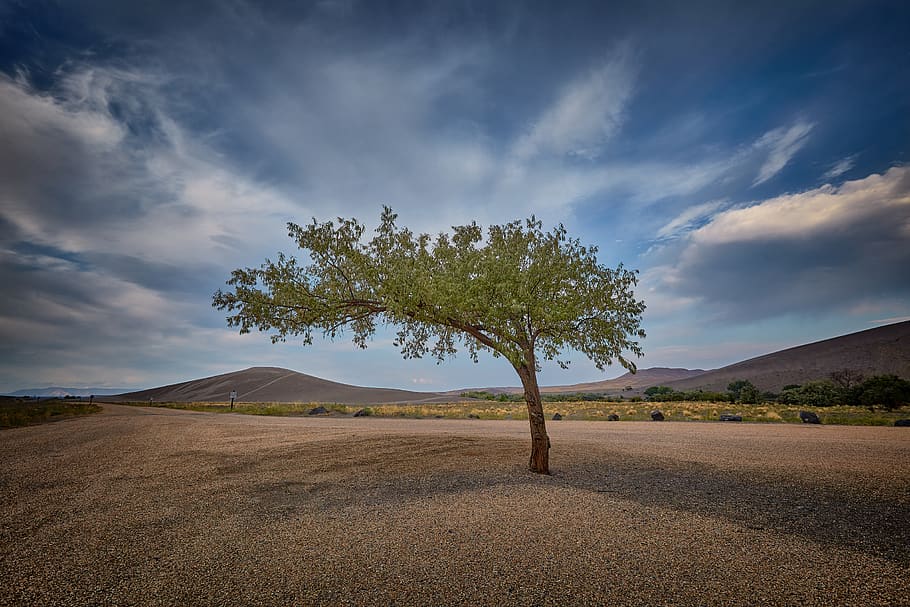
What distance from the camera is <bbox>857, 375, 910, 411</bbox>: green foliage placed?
3030 centimetres

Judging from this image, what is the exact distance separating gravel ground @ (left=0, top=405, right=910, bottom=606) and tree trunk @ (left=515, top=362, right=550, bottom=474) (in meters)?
0.43

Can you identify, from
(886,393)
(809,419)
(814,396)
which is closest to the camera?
(809,419)

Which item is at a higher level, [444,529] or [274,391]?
[274,391]

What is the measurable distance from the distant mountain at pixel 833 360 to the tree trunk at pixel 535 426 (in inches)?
2290

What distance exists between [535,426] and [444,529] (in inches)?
179

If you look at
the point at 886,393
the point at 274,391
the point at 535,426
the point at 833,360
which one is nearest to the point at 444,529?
the point at 535,426

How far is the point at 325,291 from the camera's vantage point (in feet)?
35.9

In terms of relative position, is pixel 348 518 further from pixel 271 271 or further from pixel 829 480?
pixel 829 480

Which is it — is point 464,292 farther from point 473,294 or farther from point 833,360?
point 833,360

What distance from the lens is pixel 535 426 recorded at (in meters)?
10.1

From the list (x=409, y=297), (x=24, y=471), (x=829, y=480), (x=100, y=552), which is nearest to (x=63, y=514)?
(x=100, y=552)

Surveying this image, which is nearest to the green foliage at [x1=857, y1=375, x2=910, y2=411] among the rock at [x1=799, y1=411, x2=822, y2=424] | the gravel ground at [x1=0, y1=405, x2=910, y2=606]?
the rock at [x1=799, y1=411, x2=822, y2=424]

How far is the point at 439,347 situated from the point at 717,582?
31.2ft

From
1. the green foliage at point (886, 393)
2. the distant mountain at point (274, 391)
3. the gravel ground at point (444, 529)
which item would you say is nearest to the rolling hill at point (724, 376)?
the distant mountain at point (274, 391)
